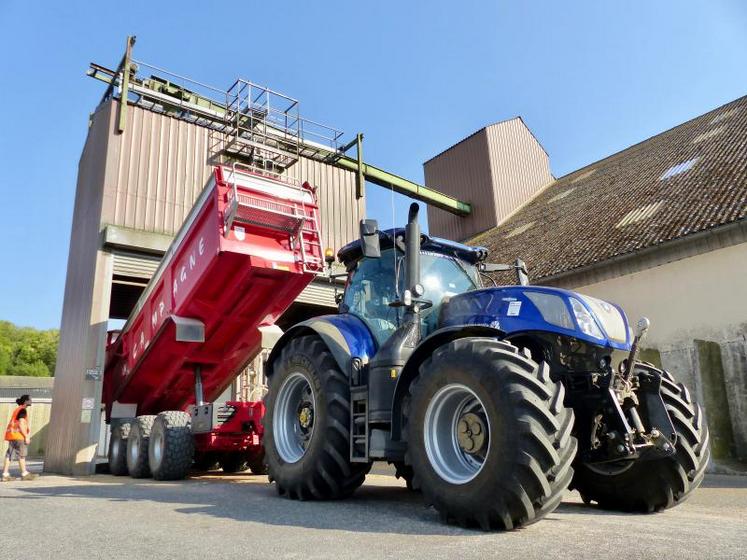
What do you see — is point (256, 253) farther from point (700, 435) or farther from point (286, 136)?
point (286, 136)

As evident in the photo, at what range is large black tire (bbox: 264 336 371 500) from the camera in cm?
489

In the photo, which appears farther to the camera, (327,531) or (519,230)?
(519,230)

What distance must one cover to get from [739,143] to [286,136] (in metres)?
11.1

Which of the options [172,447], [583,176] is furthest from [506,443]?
[583,176]

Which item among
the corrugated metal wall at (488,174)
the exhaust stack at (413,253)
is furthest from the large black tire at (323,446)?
the corrugated metal wall at (488,174)

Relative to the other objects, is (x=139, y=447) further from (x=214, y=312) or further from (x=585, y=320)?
(x=585, y=320)

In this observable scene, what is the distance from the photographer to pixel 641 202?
14742mm

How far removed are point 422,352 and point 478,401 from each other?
62 centimetres

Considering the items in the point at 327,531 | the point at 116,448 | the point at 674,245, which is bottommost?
the point at 327,531

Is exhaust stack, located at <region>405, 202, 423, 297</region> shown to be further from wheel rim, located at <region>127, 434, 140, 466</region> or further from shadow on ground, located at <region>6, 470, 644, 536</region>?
wheel rim, located at <region>127, 434, 140, 466</region>

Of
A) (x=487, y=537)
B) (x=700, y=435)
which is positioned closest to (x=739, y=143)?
(x=700, y=435)

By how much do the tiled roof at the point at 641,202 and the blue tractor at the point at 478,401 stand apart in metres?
8.48

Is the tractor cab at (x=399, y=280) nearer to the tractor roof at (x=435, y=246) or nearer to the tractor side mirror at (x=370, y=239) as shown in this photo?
the tractor roof at (x=435, y=246)

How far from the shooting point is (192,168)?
1254 cm
